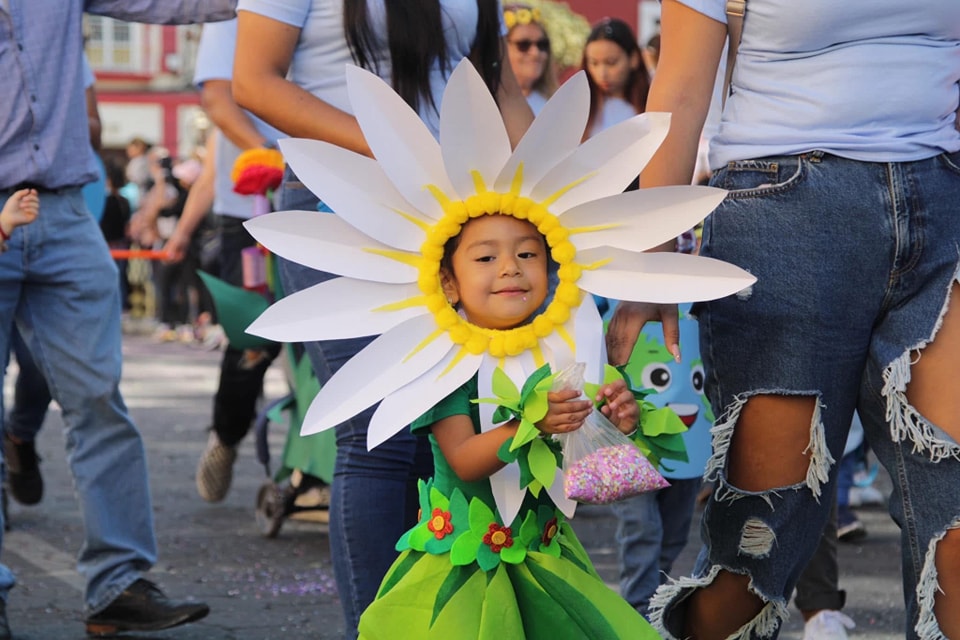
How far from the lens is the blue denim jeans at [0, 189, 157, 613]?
443 centimetres

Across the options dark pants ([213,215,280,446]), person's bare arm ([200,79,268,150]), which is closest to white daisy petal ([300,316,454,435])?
person's bare arm ([200,79,268,150])

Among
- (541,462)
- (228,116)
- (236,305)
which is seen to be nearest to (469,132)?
(541,462)

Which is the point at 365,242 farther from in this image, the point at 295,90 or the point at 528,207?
the point at 295,90

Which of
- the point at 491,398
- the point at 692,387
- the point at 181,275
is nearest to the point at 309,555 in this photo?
the point at 692,387

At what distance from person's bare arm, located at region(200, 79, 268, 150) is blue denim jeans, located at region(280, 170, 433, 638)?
1925 millimetres

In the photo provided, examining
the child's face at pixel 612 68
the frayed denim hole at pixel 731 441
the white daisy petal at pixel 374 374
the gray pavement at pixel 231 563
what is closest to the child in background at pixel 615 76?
the child's face at pixel 612 68

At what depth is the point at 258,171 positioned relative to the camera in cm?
507

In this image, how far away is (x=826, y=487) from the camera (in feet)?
10.7

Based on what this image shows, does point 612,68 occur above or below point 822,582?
above

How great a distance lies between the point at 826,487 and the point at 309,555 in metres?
3.03

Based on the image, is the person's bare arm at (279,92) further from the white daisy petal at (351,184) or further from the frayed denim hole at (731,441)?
the frayed denim hole at (731,441)

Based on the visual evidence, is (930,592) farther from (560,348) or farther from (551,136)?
(551,136)

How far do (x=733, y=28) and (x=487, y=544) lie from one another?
108 cm

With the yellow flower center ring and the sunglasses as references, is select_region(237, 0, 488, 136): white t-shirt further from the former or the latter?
the sunglasses
